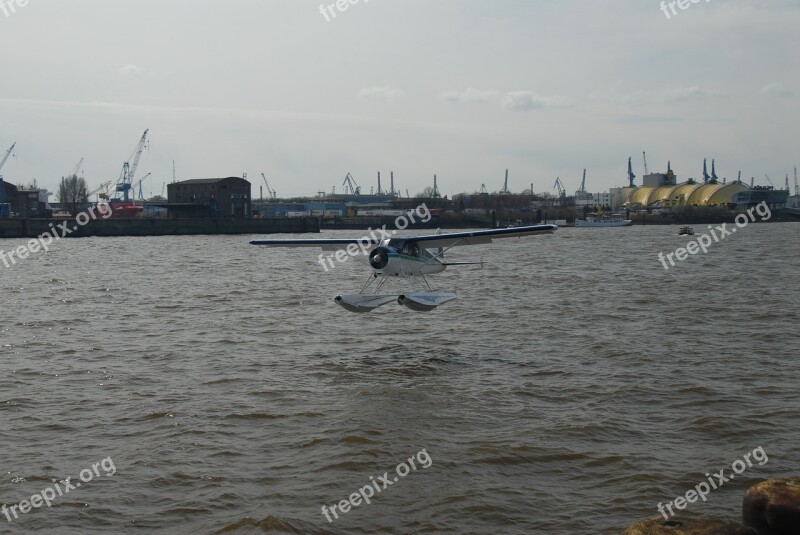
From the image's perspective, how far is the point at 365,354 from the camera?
1830 centimetres

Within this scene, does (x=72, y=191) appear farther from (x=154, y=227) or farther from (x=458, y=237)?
(x=458, y=237)

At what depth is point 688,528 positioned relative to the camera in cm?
671

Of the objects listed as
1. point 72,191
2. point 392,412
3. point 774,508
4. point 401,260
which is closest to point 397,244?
point 401,260

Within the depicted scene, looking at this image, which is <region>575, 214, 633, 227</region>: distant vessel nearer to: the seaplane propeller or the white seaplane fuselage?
the white seaplane fuselage

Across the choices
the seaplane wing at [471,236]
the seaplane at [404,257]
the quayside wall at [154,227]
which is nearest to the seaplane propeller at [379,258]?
the seaplane at [404,257]

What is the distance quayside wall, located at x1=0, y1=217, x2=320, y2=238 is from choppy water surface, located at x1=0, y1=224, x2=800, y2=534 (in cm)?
7433

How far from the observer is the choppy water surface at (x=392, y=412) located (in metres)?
9.35

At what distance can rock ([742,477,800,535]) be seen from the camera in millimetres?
6594

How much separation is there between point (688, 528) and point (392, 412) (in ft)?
23.2

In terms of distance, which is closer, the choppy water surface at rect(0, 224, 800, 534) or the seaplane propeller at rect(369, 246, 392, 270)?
the choppy water surface at rect(0, 224, 800, 534)

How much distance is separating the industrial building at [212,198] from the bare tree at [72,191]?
129 feet

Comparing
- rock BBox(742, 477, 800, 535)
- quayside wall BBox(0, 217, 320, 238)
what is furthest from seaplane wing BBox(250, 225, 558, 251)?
quayside wall BBox(0, 217, 320, 238)

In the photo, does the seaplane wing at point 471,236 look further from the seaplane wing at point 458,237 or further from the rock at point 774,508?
the rock at point 774,508

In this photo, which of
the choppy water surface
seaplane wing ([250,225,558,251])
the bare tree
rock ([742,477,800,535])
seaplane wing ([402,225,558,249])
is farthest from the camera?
the bare tree
